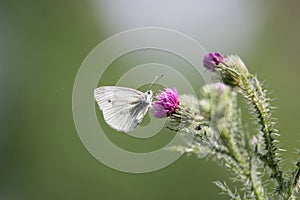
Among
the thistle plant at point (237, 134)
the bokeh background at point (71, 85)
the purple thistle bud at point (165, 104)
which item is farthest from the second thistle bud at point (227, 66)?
the bokeh background at point (71, 85)

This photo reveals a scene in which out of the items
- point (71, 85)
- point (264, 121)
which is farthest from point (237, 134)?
point (71, 85)

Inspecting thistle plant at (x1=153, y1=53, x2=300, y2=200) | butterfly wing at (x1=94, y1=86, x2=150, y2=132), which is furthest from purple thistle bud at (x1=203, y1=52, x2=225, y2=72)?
butterfly wing at (x1=94, y1=86, x2=150, y2=132)

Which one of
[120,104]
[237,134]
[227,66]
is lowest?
[120,104]

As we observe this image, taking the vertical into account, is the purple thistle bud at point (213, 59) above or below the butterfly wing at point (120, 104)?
above

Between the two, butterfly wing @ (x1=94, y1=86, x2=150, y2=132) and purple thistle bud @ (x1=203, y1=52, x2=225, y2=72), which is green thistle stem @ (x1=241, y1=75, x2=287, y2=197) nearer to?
purple thistle bud @ (x1=203, y1=52, x2=225, y2=72)

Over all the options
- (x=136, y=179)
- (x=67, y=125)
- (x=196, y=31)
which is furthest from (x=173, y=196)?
(x=196, y=31)

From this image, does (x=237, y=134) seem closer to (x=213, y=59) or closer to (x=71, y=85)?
(x=213, y=59)

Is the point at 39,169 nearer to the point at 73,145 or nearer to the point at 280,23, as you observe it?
the point at 73,145

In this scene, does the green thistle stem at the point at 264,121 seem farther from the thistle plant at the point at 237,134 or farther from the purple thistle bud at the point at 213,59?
the purple thistle bud at the point at 213,59
